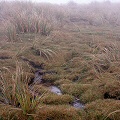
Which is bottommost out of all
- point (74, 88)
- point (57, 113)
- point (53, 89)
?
point (53, 89)

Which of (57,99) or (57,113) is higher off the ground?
(57,113)

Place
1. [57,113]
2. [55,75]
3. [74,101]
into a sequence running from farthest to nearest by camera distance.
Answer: [55,75] → [74,101] → [57,113]

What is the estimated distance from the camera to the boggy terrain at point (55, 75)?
4.77 metres

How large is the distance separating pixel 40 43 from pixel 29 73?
236 centimetres

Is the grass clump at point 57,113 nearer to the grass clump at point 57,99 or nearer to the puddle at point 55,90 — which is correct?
the grass clump at point 57,99

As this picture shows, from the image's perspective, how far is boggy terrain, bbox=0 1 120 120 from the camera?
4770 millimetres

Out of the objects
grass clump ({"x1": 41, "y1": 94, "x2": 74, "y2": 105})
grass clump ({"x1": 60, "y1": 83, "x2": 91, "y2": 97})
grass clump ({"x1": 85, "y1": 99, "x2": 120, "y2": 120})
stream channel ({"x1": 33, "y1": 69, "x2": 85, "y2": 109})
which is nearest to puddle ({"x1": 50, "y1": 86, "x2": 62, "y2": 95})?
stream channel ({"x1": 33, "y1": 69, "x2": 85, "y2": 109})

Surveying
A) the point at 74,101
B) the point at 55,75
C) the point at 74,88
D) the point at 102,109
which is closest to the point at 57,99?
the point at 74,101

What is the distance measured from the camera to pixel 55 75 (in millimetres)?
7109

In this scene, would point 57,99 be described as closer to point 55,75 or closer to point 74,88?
point 74,88

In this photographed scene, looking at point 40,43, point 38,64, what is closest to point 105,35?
point 40,43

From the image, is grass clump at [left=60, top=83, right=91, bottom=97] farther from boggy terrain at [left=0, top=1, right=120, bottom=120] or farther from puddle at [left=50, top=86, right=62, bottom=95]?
puddle at [left=50, top=86, right=62, bottom=95]

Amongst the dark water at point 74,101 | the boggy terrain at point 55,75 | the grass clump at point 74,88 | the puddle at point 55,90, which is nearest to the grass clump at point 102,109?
the boggy terrain at point 55,75

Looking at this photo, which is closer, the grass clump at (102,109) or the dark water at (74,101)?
the grass clump at (102,109)
